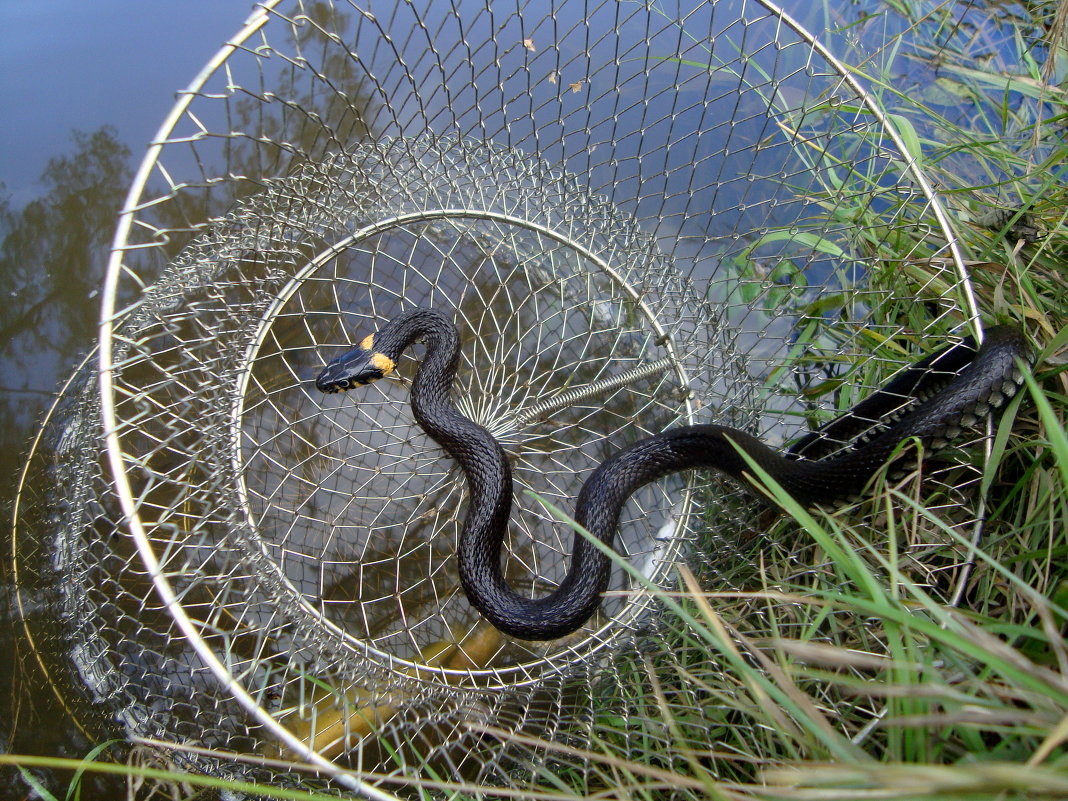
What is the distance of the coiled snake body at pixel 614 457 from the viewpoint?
1.79m

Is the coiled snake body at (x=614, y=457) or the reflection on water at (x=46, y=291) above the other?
the reflection on water at (x=46, y=291)

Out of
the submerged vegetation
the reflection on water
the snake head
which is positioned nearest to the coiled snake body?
the snake head

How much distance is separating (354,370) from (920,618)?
1.79 metres

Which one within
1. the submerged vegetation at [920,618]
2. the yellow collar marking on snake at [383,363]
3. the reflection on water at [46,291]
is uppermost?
the reflection on water at [46,291]

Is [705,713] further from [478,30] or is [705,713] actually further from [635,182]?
[478,30]

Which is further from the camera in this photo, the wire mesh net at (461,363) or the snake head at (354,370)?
the snake head at (354,370)

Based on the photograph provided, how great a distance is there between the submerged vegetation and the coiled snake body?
154mm

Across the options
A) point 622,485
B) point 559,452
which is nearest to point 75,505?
point 559,452

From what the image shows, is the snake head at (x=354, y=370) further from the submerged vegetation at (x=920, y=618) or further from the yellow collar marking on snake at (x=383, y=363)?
the submerged vegetation at (x=920, y=618)

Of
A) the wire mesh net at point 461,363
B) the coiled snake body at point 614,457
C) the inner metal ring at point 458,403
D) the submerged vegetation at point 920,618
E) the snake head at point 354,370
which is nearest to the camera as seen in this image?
the submerged vegetation at point 920,618

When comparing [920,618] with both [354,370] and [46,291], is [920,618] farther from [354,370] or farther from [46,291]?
[46,291]

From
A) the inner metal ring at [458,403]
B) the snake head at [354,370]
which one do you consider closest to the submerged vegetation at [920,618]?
the inner metal ring at [458,403]

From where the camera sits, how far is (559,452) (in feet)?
8.27

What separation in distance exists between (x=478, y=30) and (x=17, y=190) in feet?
7.05
